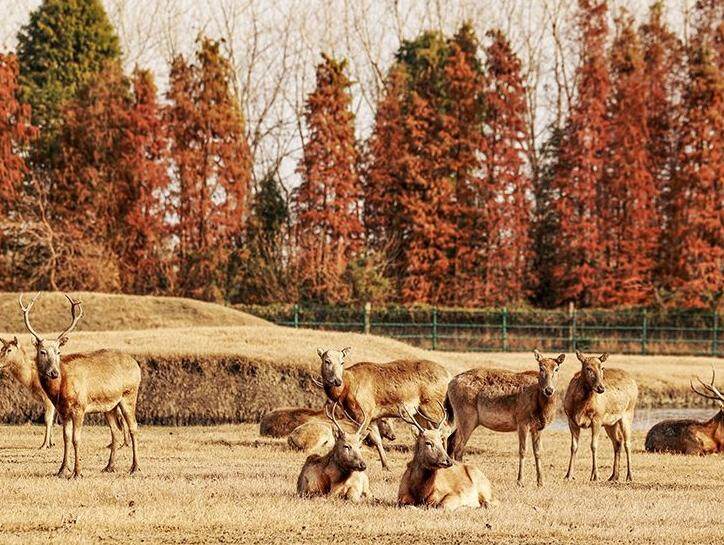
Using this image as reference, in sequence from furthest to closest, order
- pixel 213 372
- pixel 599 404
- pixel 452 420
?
pixel 213 372 → pixel 452 420 → pixel 599 404

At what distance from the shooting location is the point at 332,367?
55.1 ft

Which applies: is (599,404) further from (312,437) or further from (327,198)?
(327,198)

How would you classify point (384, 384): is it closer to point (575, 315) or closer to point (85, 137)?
point (575, 315)

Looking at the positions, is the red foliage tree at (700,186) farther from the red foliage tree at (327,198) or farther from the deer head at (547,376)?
the deer head at (547,376)

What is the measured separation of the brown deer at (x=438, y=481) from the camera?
12594 millimetres

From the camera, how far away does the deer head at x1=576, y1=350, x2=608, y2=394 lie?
616 inches

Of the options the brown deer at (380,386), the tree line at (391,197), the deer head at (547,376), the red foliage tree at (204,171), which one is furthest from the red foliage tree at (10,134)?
the deer head at (547,376)

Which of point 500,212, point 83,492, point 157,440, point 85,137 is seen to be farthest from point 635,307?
point 83,492

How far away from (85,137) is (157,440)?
31.3 meters

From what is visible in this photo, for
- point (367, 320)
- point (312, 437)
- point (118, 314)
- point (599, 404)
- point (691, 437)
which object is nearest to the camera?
point (599, 404)

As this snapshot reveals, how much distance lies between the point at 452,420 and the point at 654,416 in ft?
37.7

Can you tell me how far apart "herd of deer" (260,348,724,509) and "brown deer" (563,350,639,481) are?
13 millimetres

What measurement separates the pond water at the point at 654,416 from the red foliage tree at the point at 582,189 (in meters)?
17.9

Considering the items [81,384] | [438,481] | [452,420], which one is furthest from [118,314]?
[438,481]
